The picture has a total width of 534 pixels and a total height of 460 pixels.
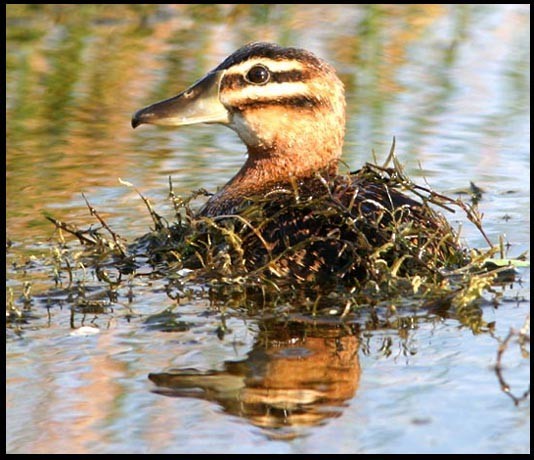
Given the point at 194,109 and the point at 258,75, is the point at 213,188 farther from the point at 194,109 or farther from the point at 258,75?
the point at 258,75

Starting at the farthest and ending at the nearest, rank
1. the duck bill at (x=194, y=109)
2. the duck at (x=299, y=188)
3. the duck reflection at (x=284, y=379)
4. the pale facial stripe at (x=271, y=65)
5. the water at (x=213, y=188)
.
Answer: the duck bill at (x=194, y=109) → the pale facial stripe at (x=271, y=65) → the duck at (x=299, y=188) → the duck reflection at (x=284, y=379) → the water at (x=213, y=188)

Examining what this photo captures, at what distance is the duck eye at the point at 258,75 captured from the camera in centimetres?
844

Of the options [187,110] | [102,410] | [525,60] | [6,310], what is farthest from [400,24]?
[102,410]

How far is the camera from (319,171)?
27.8 ft

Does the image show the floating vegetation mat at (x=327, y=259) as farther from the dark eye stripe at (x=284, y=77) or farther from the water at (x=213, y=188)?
the dark eye stripe at (x=284, y=77)

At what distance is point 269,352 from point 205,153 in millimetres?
4828

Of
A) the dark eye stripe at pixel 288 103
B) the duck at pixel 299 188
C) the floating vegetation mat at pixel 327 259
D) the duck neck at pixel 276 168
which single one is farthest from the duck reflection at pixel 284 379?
the dark eye stripe at pixel 288 103

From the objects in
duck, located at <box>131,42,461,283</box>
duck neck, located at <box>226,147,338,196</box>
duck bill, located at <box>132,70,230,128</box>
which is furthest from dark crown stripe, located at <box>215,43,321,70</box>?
duck neck, located at <box>226,147,338,196</box>

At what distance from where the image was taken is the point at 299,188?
324 inches

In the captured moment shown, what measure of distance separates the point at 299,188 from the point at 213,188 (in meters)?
2.06

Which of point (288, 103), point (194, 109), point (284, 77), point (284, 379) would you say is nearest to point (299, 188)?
point (288, 103)

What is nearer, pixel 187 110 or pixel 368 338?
pixel 368 338

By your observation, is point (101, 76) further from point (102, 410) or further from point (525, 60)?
point (102, 410)

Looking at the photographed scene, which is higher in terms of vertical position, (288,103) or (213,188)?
(288,103)
